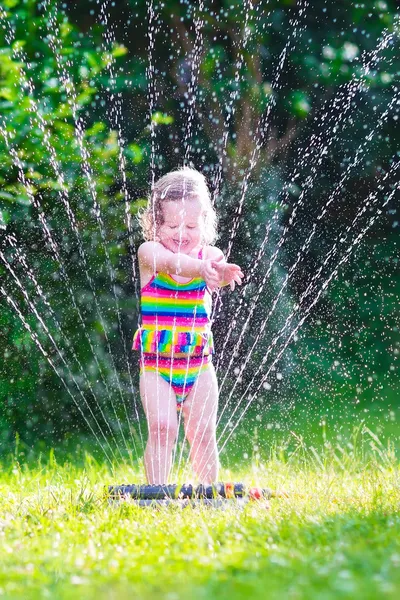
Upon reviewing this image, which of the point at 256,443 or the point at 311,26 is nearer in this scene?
the point at 256,443

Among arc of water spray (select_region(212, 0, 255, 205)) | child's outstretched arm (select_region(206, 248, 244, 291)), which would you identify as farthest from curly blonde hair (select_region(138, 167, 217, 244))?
arc of water spray (select_region(212, 0, 255, 205))

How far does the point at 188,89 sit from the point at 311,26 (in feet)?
3.52

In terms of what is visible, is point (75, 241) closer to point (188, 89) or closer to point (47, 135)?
point (47, 135)

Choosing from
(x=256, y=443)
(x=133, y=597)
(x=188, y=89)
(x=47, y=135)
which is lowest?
(x=133, y=597)

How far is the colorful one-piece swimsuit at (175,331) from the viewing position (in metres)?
3.40

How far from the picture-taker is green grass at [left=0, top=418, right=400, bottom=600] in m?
1.76

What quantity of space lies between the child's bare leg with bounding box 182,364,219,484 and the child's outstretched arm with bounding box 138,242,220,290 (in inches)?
15.0

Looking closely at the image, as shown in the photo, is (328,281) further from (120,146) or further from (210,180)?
(120,146)

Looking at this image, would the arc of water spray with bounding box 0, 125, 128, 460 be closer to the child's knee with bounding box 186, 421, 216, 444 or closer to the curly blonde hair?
the curly blonde hair

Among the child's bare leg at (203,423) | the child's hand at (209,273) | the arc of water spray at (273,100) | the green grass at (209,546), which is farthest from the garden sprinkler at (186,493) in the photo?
the arc of water spray at (273,100)

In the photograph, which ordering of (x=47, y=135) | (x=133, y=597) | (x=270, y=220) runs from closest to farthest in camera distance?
1. (x=133, y=597)
2. (x=47, y=135)
3. (x=270, y=220)

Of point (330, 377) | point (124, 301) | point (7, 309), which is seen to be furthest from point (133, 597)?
point (330, 377)

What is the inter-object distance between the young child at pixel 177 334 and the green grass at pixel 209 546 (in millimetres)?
306

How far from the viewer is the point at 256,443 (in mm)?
5508
